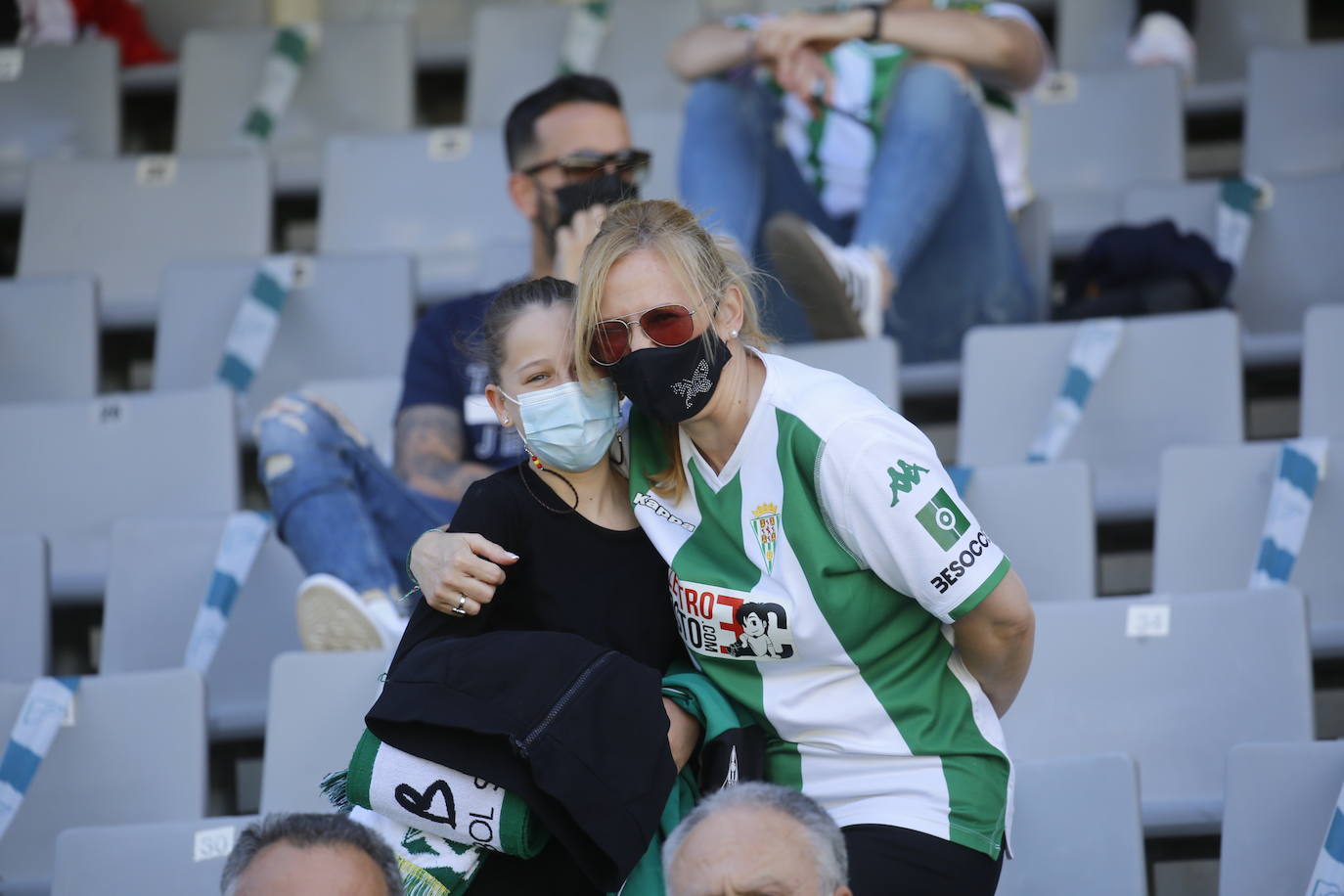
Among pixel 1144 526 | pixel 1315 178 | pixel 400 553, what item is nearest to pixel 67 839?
pixel 400 553

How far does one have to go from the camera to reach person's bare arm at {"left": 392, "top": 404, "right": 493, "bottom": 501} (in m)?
2.83

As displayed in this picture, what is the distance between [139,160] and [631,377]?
9.59 ft

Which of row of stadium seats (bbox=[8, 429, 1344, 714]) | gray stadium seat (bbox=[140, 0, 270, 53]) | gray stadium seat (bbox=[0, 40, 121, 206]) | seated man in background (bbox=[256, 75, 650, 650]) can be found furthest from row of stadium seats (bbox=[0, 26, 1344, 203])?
row of stadium seats (bbox=[8, 429, 1344, 714])

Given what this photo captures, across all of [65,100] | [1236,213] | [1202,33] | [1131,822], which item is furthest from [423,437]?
[1202,33]

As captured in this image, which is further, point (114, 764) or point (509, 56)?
point (509, 56)

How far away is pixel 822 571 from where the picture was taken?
1728 millimetres

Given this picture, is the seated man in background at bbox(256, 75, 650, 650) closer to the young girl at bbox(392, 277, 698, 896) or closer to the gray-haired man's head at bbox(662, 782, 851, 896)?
the young girl at bbox(392, 277, 698, 896)

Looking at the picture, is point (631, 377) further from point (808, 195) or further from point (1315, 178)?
point (1315, 178)

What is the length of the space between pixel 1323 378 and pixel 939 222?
841 millimetres

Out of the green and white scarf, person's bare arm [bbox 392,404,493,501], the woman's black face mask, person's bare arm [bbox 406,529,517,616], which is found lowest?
the green and white scarf

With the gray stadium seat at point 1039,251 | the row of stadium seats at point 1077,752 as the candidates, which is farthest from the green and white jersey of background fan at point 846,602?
the gray stadium seat at point 1039,251

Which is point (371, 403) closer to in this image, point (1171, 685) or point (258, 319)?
point (258, 319)

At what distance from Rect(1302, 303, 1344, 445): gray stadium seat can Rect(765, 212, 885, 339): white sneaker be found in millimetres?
806

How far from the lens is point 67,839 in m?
2.19
